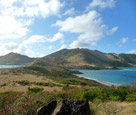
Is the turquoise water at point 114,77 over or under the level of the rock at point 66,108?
under

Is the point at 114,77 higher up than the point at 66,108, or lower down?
lower down

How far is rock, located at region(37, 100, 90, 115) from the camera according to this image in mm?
5172

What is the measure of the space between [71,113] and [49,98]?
283 centimetres

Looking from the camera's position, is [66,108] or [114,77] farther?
[114,77]

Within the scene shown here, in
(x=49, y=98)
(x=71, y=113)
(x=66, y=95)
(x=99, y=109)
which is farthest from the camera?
(x=66, y=95)

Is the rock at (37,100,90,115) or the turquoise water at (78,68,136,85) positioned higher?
the rock at (37,100,90,115)

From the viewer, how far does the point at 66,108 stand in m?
5.32

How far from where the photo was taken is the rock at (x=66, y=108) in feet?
17.0

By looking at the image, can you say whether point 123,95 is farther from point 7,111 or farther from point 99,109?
point 7,111

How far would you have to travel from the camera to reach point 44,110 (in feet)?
17.6

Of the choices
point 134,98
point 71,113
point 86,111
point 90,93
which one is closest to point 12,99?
point 71,113

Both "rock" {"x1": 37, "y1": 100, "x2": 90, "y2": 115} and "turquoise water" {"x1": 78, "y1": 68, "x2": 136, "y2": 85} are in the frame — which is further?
"turquoise water" {"x1": 78, "y1": 68, "x2": 136, "y2": 85}

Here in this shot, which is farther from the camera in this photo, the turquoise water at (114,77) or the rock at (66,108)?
the turquoise water at (114,77)

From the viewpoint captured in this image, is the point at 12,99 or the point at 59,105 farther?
the point at 12,99
